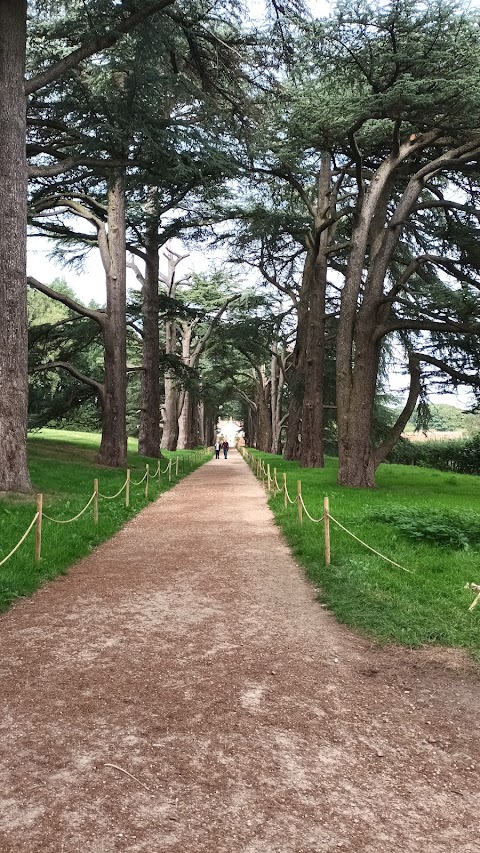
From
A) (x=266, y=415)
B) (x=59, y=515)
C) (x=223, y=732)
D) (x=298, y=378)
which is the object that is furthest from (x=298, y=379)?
(x=266, y=415)

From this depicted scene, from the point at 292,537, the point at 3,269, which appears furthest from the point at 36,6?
the point at 292,537

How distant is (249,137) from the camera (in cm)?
1396

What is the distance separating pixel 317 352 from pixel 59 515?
14081mm

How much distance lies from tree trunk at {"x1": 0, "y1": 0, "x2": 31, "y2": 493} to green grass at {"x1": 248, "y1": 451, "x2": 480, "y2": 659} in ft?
17.4

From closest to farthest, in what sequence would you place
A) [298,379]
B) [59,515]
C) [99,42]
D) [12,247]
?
[59,515]
[12,247]
[99,42]
[298,379]

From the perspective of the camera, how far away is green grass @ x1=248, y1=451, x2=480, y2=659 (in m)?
5.21

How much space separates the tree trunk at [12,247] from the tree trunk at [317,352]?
1280cm

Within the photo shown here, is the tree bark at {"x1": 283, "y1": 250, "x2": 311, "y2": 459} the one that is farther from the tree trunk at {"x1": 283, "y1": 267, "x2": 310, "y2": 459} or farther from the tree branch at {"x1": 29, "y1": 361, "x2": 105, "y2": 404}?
the tree branch at {"x1": 29, "y1": 361, "x2": 105, "y2": 404}

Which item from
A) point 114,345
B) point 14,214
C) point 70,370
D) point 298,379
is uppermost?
point 14,214

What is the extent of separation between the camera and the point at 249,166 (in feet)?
57.6

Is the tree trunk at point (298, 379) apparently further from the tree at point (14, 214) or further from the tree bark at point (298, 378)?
the tree at point (14, 214)

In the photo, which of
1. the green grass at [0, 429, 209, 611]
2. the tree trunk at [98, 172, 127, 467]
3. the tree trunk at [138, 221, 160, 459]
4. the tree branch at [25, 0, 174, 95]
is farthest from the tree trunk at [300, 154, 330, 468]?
the tree branch at [25, 0, 174, 95]

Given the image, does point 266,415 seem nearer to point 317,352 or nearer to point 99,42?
point 317,352

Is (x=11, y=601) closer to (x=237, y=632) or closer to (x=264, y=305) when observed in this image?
(x=237, y=632)
